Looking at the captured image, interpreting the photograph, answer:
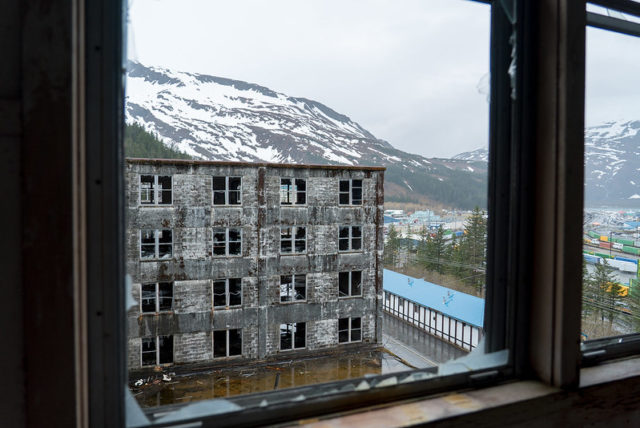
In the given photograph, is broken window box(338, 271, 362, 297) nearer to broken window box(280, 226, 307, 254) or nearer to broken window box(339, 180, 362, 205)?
broken window box(280, 226, 307, 254)

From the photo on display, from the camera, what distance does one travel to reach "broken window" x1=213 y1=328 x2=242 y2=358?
2439 mm

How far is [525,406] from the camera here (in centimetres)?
64

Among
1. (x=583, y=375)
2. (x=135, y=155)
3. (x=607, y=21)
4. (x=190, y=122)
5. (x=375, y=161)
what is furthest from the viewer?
(x=375, y=161)

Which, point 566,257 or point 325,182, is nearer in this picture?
point 566,257

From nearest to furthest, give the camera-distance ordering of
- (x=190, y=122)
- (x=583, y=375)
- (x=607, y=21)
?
(x=583, y=375) → (x=607, y=21) → (x=190, y=122)

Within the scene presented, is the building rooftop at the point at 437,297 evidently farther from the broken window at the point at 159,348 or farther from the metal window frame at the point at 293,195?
the broken window at the point at 159,348

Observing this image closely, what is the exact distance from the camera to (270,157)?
1214 millimetres

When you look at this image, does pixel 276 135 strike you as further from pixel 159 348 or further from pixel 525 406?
pixel 159 348

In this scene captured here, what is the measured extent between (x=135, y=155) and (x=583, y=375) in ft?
3.28

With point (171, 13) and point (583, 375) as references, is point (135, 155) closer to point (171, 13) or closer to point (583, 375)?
point (171, 13)

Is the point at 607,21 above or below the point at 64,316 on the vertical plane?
above

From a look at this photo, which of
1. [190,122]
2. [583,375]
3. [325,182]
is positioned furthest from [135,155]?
[325,182]

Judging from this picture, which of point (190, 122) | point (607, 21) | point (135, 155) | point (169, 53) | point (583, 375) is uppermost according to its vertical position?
point (607, 21)

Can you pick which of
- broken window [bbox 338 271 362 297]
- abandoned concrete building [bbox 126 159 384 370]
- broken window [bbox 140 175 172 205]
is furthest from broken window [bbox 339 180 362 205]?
broken window [bbox 140 175 172 205]
